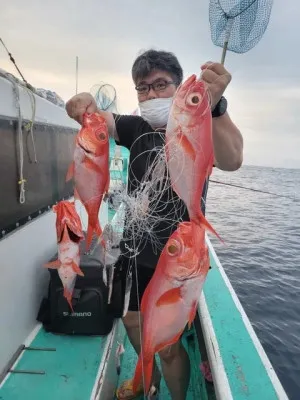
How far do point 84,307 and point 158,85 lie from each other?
7.05ft

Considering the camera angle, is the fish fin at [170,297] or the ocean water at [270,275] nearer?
the fish fin at [170,297]

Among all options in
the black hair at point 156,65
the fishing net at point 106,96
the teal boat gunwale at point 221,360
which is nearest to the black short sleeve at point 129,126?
the black hair at point 156,65

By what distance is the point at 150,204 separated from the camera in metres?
2.26

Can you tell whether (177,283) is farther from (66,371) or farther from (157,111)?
(66,371)

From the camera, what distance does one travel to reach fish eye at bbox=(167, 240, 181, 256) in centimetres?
133

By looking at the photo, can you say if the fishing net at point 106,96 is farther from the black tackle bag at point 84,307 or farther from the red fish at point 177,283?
the red fish at point 177,283

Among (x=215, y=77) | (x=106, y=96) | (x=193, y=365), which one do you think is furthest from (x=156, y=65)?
(x=106, y=96)

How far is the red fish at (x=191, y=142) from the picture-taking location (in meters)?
1.26

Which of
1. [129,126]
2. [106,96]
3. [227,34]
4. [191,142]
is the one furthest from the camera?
[106,96]

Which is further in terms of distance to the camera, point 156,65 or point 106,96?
point 106,96

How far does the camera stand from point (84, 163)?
57.9 inches

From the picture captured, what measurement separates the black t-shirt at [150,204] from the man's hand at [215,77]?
2.70ft

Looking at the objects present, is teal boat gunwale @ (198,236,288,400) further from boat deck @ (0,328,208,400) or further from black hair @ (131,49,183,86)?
black hair @ (131,49,183,86)

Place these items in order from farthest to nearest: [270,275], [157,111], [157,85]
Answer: [270,275] < [157,85] < [157,111]
